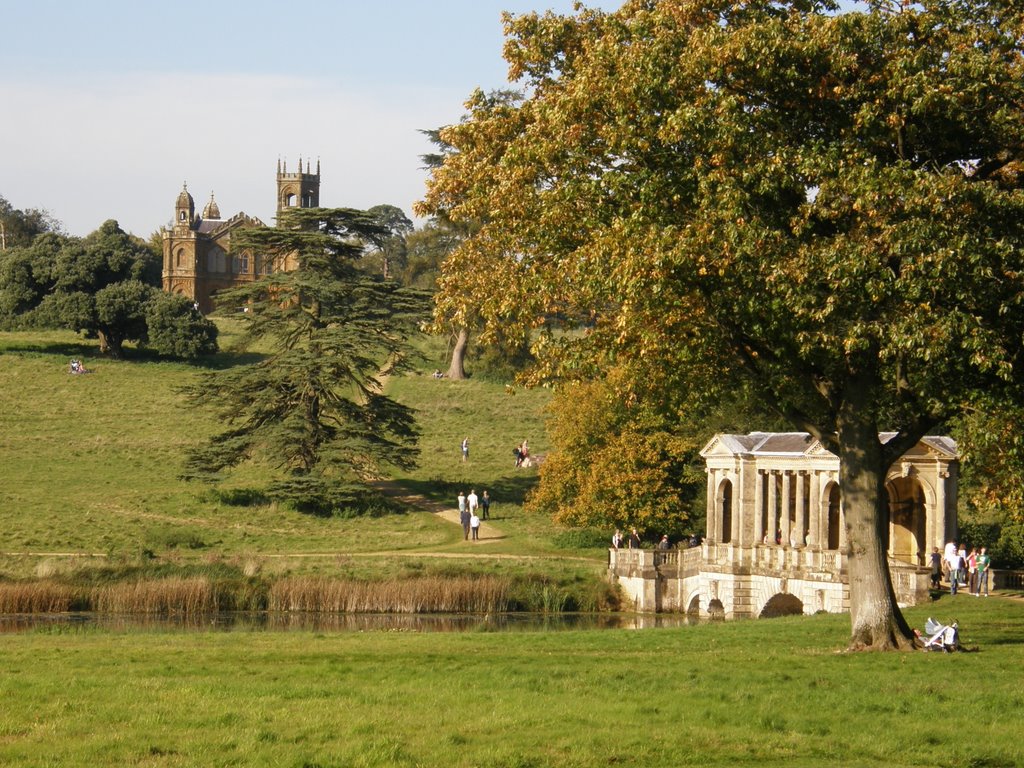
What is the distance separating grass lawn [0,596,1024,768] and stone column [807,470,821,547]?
16.6 metres

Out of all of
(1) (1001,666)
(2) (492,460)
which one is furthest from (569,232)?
(2) (492,460)

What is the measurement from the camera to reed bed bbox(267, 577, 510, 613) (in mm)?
36125

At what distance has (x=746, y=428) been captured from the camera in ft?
172

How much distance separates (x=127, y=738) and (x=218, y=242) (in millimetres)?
115816

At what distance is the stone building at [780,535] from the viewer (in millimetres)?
34438

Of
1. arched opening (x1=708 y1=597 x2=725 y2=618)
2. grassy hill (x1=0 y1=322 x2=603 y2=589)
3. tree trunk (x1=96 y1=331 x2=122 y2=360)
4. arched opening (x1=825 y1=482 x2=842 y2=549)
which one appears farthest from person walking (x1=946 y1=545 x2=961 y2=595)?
tree trunk (x1=96 y1=331 x2=122 y2=360)

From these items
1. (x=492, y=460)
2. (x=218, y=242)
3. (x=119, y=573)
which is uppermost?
(x=218, y=242)

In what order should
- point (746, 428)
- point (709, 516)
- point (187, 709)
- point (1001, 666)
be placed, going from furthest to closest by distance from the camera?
1. point (746, 428)
2. point (709, 516)
3. point (1001, 666)
4. point (187, 709)

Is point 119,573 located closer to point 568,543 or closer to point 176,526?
point 176,526

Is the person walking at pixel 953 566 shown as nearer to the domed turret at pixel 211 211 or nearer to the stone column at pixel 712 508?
the stone column at pixel 712 508

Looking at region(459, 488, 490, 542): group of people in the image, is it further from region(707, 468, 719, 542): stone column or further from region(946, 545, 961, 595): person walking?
region(946, 545, 961, 595): person walking

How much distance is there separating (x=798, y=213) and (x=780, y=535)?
21.7 m

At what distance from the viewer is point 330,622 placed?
1300 inches

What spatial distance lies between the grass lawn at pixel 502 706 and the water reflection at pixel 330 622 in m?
10.4
